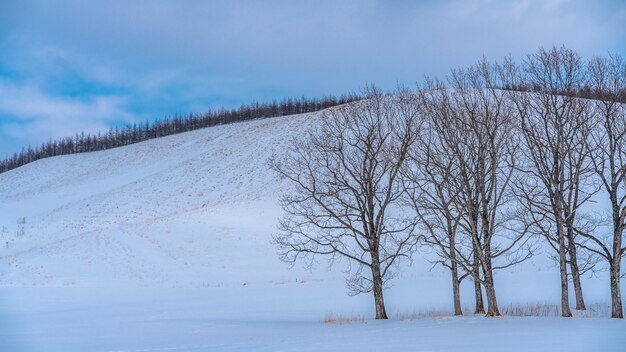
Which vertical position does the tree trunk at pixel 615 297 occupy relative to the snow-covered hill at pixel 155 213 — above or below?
below

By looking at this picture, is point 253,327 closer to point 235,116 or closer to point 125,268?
point 125,268

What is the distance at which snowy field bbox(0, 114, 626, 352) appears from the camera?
11.4 m

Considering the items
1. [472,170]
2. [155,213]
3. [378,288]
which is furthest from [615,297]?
[155,213]

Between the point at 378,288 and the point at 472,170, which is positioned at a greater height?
the point at 472,170

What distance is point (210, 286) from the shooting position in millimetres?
27984

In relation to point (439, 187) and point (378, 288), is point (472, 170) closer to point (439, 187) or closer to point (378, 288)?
point (439, 187)

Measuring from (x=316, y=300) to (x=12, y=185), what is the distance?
Result: 267 feet

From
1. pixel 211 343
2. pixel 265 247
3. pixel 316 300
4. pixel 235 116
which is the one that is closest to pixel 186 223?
pixel 265 247

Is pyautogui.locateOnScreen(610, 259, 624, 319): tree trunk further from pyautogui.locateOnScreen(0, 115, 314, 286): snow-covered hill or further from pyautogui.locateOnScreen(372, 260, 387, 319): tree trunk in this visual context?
pyautogui.locateOnScreen(0, 115, 314, 286): snow-covered hill

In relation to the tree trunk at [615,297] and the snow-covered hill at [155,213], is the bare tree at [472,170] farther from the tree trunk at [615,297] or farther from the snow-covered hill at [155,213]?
the snow-covered hill at [155,213]

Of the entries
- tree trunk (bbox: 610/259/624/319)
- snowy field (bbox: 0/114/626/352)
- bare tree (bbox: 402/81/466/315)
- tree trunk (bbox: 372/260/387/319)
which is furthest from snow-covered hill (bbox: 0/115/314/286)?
tree trunk (bbox: 610/259/624/319)

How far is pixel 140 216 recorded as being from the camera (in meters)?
48.2

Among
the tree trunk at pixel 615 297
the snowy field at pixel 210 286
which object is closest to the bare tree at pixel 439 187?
the snowy field at pixel 210 286

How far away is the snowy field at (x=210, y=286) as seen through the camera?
A: 11.4m
